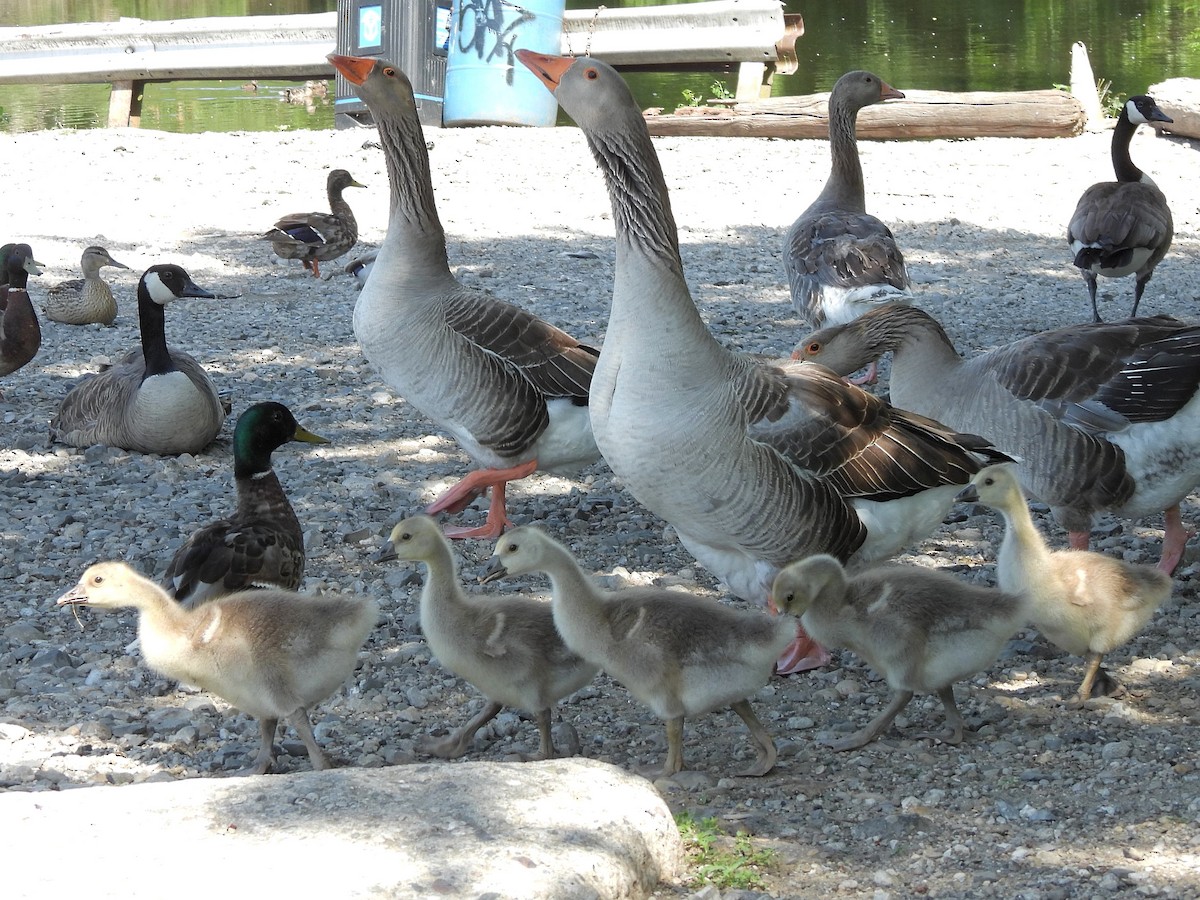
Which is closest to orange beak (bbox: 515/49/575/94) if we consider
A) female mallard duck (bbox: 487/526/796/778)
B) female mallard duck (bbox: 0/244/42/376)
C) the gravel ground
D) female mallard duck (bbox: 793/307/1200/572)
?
female mallard duck (bbox: 487/526/796/778)

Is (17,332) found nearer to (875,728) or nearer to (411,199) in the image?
(411,199)

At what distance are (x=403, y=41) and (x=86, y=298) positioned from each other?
8.24m

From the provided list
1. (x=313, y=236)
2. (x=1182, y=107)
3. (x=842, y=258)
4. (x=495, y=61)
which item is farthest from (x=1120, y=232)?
(x=495, y=61)

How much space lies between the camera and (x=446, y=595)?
15.6 ft

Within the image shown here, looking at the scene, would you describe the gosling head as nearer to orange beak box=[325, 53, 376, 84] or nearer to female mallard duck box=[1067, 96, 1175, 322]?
orange beak box=[325, 53, 376, 84]

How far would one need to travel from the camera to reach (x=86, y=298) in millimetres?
10383

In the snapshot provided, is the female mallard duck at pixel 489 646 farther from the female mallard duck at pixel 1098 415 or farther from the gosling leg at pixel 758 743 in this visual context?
the female mallard duck at pixel 1098 415

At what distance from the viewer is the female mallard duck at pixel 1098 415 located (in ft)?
19.0

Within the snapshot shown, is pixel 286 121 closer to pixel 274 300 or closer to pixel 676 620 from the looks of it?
pixel 274 300

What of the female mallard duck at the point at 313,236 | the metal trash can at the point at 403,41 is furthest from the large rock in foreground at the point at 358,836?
the metal trash can at the point at 403,41

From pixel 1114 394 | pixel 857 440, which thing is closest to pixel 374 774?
pixel 857 440

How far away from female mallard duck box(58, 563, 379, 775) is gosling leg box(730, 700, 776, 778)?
4.25ft

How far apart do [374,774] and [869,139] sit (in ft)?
48.8

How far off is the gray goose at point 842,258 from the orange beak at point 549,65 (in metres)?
3.93
